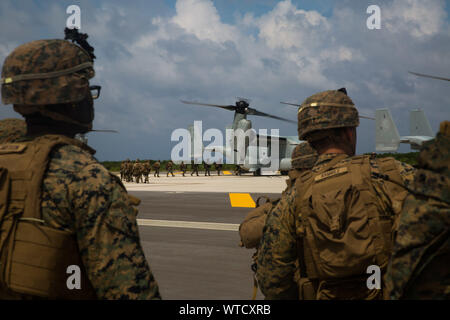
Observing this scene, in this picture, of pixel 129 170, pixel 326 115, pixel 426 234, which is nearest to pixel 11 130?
pixel 326 115

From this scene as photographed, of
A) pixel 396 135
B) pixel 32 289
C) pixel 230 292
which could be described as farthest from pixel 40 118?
pixel 396 135

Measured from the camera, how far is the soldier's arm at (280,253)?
267 cm

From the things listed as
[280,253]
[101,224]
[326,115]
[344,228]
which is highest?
[326,115]

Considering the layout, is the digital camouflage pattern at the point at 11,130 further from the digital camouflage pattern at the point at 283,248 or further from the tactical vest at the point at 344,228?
the tactical vest at the point at 344,228

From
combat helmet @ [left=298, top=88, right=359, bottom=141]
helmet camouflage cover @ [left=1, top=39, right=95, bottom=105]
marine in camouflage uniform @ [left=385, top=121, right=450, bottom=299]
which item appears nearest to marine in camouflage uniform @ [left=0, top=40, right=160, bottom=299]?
helmet camouflage cover @ [left=1, top=39, right=95, bottom=105]

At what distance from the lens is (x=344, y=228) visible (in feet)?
7.98

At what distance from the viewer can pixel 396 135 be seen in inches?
1758

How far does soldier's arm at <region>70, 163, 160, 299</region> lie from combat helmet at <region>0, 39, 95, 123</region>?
0.48 meters

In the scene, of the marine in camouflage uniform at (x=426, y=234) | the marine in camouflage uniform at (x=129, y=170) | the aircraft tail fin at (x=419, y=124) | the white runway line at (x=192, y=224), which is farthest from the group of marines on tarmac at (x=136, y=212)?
the aircraft tail fin at (x=419, y=124)

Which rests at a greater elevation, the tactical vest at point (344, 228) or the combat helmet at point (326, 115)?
the combat helmet at point (326, 115)

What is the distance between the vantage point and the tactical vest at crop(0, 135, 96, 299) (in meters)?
1.81

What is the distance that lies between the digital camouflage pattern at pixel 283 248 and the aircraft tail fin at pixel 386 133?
146ft

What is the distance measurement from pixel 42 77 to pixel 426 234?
1.75 metres

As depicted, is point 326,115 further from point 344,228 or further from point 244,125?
point 244,125
